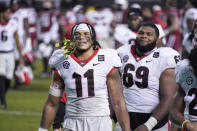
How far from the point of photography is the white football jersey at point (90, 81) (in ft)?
18.8

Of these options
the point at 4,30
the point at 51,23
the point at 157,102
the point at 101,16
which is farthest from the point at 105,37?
the point at 157,102

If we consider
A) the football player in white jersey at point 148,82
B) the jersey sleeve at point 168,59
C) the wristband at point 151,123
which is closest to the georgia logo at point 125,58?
the football player in white jersey at point 148,82

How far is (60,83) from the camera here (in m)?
5.96

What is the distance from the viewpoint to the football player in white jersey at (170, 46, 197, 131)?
201 inches

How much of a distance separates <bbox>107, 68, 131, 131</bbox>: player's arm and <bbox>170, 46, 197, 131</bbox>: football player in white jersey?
599mm

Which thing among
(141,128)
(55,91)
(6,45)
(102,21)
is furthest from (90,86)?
(102,21)

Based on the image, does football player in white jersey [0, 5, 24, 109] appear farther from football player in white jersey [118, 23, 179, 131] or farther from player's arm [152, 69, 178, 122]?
player's arm [152, 69, 178, 122]

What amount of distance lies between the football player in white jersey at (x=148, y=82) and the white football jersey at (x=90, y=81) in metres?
0.75

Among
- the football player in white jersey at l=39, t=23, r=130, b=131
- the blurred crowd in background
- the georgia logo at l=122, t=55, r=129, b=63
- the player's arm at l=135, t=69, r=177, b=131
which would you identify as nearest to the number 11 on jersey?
the football player in white jersey at l=39, t=23, r=130, b=131

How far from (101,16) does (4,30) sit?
715 centimetres

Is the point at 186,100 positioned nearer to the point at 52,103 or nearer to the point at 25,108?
the point at 52,103

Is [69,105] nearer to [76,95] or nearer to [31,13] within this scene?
[76,95]

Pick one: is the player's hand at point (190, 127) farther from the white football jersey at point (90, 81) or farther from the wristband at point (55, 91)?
the wristband at point (55, 91)

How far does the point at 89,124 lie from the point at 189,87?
108 cm
